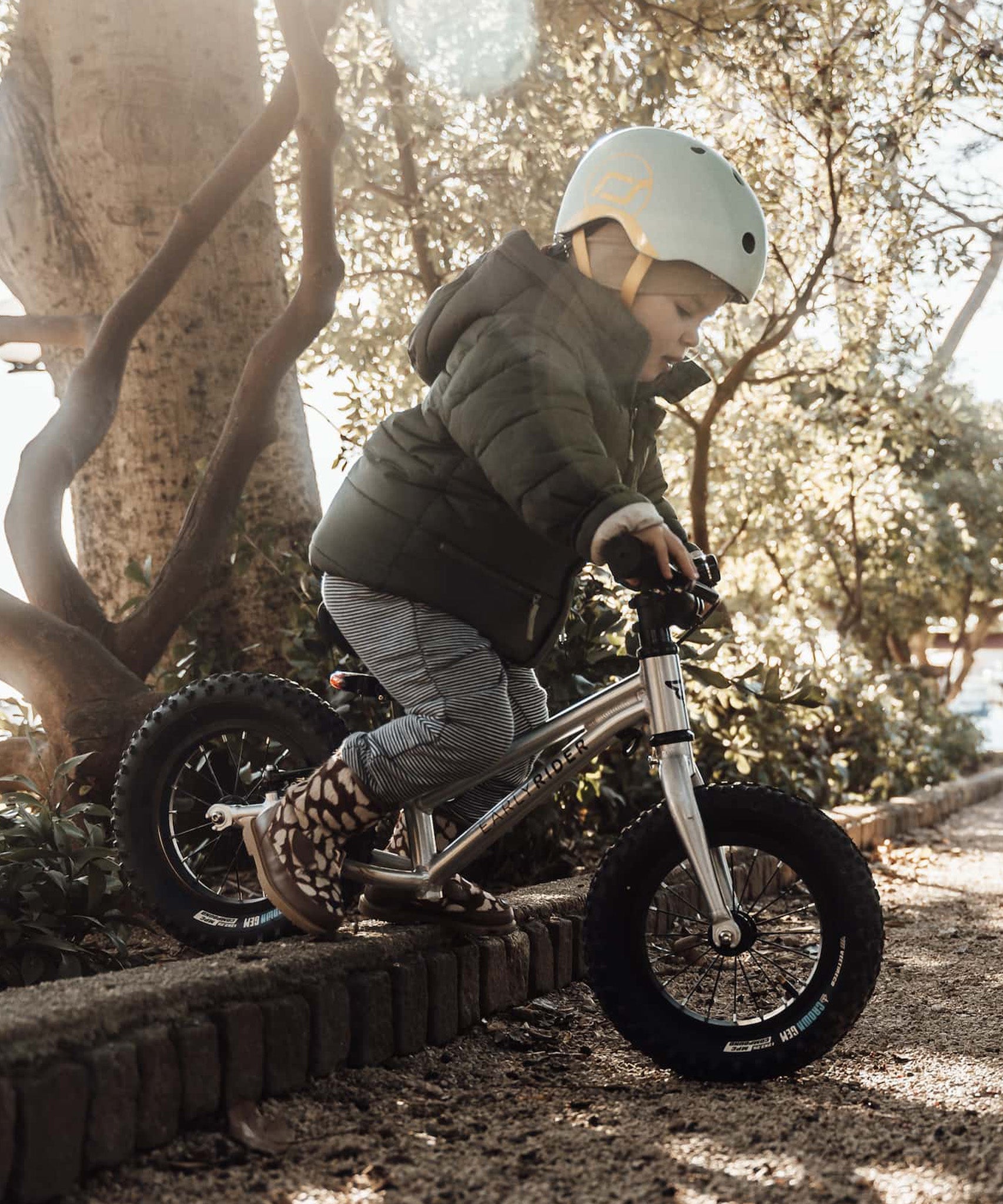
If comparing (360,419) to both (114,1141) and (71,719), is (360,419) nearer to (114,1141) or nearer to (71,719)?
(71,719)

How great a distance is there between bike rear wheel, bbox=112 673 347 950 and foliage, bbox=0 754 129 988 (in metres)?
0.12

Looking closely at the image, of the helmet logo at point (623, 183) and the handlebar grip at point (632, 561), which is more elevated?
the helmet logo at point (623, 183)

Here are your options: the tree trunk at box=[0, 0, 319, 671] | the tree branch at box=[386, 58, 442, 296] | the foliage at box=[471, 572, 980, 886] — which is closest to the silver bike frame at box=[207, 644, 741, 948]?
the foliage at box=[471, 572, 980, 886]

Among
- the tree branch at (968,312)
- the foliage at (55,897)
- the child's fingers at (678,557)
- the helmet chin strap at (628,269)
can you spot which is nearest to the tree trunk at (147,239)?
the foliage at (55,897)

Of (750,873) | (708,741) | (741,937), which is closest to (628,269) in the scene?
(750,873)

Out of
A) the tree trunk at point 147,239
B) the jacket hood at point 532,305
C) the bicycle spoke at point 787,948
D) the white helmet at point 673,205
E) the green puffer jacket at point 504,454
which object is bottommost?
the bicycle spoke at point 787,948

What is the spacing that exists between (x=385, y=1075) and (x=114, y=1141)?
2.22ft

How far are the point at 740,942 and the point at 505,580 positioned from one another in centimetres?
85

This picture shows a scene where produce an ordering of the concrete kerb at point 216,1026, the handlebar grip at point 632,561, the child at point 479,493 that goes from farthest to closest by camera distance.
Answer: the child at point 479,493
the handlebar grip at point 632,561
the concrete kerb at point 216,1026

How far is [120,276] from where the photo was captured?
5020mm

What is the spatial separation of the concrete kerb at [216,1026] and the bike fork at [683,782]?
65 centimetres

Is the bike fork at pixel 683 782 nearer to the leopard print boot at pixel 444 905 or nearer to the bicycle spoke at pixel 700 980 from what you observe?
the bicycle spoke at pixel 700 980

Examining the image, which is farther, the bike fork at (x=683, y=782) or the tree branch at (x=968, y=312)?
the tree branch at (x=968, y=312)

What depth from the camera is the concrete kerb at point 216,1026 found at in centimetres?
187
